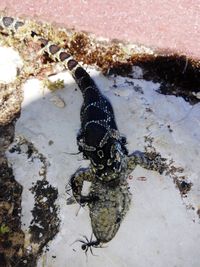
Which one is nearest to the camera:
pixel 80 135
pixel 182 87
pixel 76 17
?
pixel 80 135

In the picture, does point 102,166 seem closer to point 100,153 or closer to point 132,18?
point 100,153

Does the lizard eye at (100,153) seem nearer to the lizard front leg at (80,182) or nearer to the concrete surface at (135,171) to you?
the lizard front leg at (80,182)

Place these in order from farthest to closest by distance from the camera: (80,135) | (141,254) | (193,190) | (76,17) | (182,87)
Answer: (76,17) < (182,87) < (80,135) < (193,190) < (141,254)

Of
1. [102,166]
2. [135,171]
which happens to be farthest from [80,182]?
[135,171]

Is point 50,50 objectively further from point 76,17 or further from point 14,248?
point 14,248

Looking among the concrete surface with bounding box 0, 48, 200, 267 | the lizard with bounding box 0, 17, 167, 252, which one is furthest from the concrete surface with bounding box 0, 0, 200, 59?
A: the lizard with bounding box 0, 17, 167, 252

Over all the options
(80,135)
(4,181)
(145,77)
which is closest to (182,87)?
(145,77)

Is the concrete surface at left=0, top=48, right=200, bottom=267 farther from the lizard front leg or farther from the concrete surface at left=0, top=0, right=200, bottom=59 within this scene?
the concrete surface at left=0, top=0, right=200, bottom=59
